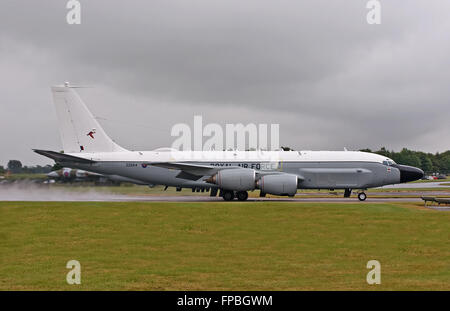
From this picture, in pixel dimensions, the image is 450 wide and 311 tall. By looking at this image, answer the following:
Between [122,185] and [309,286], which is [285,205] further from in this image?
[122,185]

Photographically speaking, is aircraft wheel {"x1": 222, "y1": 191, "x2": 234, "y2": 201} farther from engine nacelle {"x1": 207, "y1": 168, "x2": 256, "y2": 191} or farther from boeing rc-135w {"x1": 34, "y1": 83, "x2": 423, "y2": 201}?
engine nacelle {"x1": 207, "y1": 168, "x2": 256, "y2": 191}

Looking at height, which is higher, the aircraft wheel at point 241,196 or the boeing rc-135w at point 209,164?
the boeing rc-135w at point 209,164

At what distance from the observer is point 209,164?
41.4 m

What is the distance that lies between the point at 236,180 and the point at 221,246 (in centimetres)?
2098

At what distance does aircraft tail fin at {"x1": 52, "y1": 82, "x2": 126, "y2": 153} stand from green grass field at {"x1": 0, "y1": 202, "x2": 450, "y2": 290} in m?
14.8

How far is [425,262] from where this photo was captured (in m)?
15.9

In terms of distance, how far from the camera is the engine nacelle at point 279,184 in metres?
38.9

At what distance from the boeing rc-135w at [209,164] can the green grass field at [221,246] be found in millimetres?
11979

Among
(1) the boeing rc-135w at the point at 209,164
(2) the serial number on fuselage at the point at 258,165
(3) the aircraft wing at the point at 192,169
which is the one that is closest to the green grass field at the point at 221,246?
(3) the aircraft wing at the point at 192,169

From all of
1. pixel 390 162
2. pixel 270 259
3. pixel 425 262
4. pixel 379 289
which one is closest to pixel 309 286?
pixel 379 289

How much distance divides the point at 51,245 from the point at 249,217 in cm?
996

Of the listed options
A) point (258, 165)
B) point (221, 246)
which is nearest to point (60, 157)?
point (258, 165)

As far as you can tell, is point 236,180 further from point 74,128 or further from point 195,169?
point 74,128

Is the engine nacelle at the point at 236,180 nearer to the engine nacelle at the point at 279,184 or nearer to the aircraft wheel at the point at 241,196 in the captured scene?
the engine nacelle at the point at 279,184
